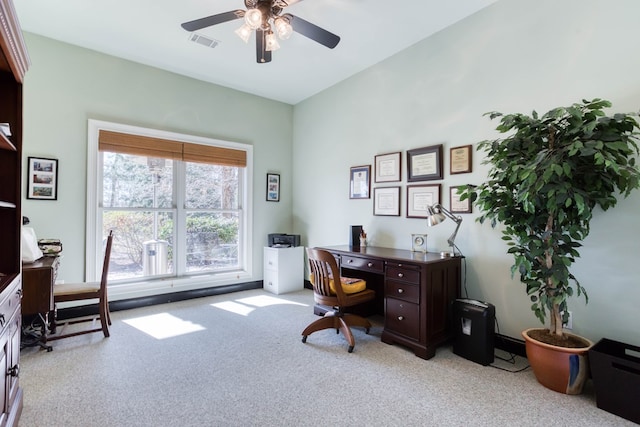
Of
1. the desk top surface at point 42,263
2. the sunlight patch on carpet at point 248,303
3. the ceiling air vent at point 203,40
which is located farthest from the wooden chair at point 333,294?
the ceiling air vent at point 203,40

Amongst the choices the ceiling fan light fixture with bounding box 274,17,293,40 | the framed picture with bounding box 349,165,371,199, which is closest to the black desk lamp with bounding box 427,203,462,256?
the framed picture with bounding box 349,165,371,199

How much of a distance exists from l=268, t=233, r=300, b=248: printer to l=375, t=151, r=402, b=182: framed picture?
5.50ft

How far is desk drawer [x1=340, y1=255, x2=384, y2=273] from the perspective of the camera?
286 cm

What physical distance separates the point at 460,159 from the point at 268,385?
2.53 m

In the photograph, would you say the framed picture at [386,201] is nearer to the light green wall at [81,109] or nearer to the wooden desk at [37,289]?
the light green wall at [81,109]

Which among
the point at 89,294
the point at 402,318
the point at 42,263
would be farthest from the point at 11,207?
the point at 402,318

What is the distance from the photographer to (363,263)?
2.99m

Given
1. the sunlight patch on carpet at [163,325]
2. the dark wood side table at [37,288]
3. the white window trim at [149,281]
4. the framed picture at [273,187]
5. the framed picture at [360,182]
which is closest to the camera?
the dark wood side table at [37,288]

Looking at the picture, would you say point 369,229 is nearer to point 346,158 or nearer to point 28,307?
point 346,158

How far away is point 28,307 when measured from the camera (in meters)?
2.39

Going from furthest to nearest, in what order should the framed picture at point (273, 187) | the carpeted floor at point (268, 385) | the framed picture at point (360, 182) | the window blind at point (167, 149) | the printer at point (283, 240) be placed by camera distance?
the framed picture at point (273, 187)
the printer at point (283, 240)
the framed picture at point (360, 182)
the window blind at point (167, 149)
the carpeted floor at point (268, 385)

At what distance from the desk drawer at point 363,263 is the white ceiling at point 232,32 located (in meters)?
2.29

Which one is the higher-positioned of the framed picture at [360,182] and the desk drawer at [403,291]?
the framed picture at [360,182]

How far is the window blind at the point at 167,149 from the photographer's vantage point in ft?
11.9
